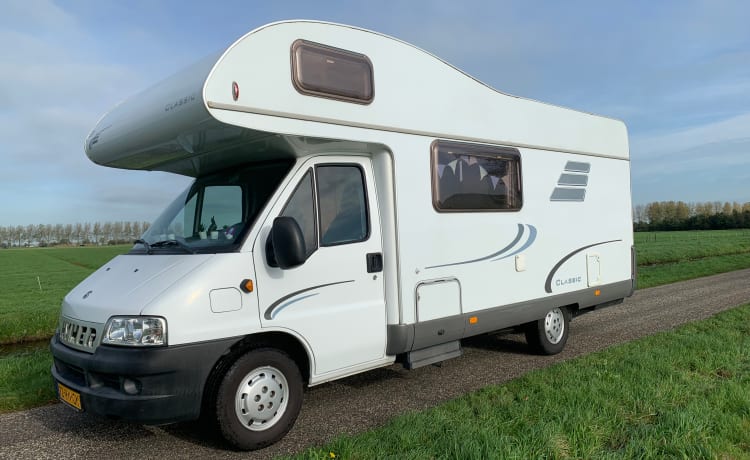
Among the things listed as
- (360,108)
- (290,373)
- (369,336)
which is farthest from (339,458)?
(360,108)

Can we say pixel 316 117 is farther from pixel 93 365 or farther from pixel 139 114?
pixel 93 365

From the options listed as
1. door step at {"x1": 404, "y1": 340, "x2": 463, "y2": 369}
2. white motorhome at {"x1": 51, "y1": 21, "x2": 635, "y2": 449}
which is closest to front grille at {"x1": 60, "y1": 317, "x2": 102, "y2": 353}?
white motorhome at {"x1": 51, "y1": 21, "x2": 635, "y2": 449}

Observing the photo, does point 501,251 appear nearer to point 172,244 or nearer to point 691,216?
point 172,244

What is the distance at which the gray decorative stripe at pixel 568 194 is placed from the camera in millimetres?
6742

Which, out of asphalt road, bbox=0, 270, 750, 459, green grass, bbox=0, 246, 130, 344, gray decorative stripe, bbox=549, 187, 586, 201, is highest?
gray decorative stripe, bbox=549, 187, 586, 201

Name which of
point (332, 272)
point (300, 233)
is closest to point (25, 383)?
point (332, 272)

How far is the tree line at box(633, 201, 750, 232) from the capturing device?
213 feet

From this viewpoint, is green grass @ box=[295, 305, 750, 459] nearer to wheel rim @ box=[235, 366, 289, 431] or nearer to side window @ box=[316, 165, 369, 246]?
wheel rim @ box=[235, 366, 289, 431]

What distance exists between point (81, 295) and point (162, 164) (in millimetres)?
1445

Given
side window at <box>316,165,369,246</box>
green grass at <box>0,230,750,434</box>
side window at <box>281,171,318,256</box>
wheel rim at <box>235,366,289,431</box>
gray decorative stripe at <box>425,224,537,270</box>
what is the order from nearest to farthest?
wheel rim at <box>235,366,289,431</box> → side window at <box>281,171,318,256</box> → side window at <box>316,165,369,246</box> → green grass at <box>0,230,750,434</box> → gray decorative stripe at <box>425,224,537,270</box>

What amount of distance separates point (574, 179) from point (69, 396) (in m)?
6.05

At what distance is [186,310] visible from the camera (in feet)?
12.4

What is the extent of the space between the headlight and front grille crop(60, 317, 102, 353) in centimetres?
17

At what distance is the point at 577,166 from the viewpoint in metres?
7.09
